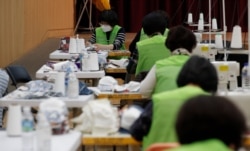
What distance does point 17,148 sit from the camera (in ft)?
10.2

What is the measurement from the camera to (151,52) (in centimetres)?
570

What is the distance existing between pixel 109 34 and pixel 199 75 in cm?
541

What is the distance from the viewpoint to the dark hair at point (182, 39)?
13.6 feet

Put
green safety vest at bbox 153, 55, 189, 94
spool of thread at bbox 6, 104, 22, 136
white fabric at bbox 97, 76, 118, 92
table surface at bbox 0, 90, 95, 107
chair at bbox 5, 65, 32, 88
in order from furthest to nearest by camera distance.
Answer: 1. chair at bbox 5, 65, 32, 88
2. white fabric at bbox 97, 76, 118, 92
3. table surface at bbox 0, 90, 95, 107
4. green safety vest at bbox 153, 55, 189, 94
5. spool of thread at bbox 6, 104, 22, 136

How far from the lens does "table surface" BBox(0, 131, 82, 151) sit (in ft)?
10.2

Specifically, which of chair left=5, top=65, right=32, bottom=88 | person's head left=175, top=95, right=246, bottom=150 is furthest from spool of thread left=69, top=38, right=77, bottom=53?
person's head left=175, top=95, right=246, bottom=150

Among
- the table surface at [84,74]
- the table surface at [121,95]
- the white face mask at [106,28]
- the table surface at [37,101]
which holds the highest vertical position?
the white face mask at [106,28]

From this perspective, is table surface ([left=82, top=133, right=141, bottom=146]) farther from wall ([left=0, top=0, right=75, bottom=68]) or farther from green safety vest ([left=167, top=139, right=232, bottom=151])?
wall ([left=0, top=0, right=75, bottom=68])

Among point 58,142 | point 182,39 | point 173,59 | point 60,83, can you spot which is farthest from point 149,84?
point 58,142

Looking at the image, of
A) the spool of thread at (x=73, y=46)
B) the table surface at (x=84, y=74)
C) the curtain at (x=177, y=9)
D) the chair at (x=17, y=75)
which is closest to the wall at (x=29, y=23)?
the spool of thread at (x=73, y=46)

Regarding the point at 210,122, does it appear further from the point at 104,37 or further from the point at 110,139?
the point at 104,37

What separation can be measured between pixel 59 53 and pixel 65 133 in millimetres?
4198

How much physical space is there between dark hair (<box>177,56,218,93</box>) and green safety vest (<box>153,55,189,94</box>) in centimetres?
71

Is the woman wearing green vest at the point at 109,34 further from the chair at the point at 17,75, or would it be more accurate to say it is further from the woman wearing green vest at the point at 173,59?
the woman wearing green vest at the point at 173,59
